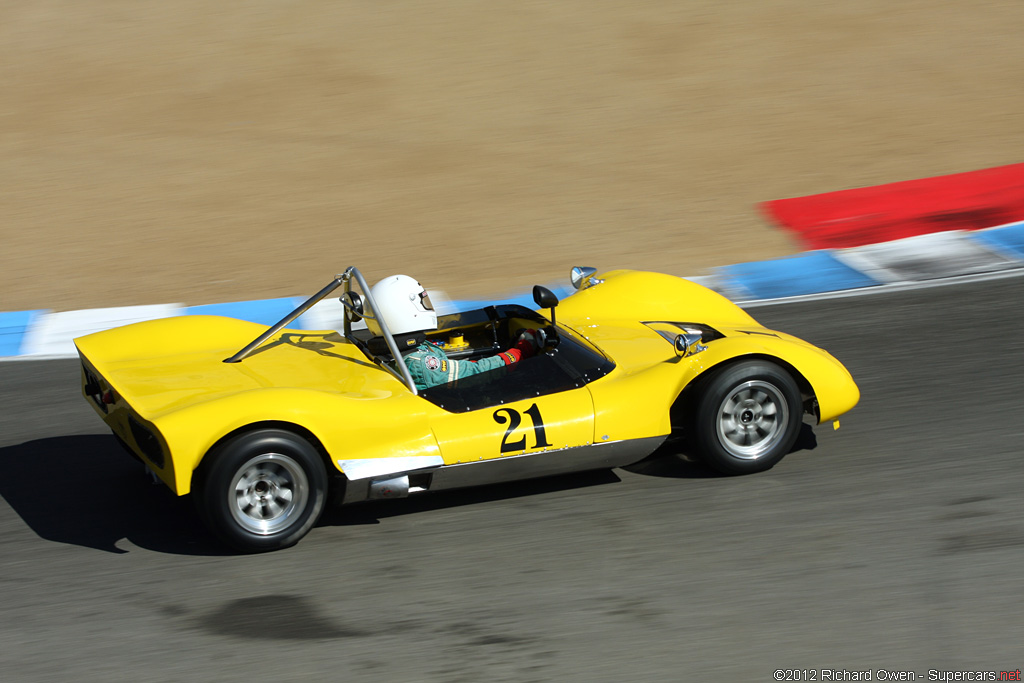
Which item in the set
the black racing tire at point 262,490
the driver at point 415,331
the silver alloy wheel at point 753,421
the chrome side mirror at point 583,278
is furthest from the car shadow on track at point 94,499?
the chrome side mirror at point 583,278

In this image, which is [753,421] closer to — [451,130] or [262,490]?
[262,490]

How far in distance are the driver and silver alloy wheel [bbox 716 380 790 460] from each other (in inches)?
44.1

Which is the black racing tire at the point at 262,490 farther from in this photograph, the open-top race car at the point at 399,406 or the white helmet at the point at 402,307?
the white helmet at the point at 402,307

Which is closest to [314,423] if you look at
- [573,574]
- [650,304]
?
[573,574]

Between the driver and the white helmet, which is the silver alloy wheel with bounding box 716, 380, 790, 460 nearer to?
the driver

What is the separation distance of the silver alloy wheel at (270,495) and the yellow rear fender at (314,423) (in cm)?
16

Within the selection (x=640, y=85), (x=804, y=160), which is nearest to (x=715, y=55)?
(x=640, y=85)

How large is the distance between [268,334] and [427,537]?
1359 millimetres

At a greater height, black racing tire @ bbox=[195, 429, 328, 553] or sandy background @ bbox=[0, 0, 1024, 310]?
sandy background @ bbox=[0, 0, 1024, 310]

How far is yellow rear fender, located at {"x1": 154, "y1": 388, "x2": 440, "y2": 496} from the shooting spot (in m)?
4.41

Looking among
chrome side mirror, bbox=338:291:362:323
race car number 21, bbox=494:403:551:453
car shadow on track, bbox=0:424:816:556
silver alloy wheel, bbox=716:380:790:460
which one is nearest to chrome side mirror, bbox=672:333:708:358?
silver alloy wheel, bbox=716:380:790:460

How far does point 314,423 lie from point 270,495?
0.38m

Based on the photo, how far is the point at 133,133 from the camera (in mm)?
13250

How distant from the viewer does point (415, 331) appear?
5.18 meters
